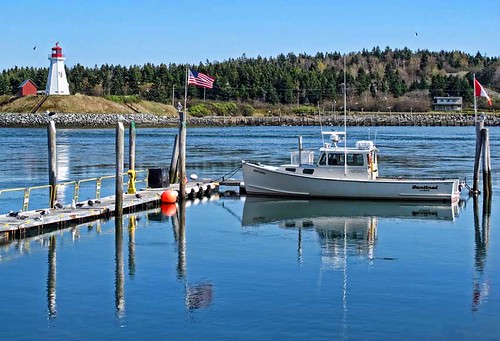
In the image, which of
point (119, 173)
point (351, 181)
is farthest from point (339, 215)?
point (119, 173)

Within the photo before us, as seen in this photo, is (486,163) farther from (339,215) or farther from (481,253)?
(481,253)

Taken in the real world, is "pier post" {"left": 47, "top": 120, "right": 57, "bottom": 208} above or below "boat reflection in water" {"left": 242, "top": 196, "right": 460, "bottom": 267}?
above

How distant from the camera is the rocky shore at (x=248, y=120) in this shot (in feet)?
495

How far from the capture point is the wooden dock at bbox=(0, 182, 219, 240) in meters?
27.9

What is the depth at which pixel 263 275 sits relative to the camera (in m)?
23.4

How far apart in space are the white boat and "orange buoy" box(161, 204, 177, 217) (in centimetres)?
487

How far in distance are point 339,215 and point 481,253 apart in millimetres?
8527

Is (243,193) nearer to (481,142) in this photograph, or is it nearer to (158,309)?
(481,142)

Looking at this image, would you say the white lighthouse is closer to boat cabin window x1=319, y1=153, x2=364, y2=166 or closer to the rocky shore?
the rocky shore

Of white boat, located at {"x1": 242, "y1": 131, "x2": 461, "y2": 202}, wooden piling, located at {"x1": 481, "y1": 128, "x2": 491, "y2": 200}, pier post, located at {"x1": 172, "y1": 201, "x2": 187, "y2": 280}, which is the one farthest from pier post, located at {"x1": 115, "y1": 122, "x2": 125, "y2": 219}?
wooden piling, located at {"x1": 481, "y1": 128, "x2": 491, "y2": 200}

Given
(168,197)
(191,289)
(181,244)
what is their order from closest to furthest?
(191,289) < (181,244) < (168,197)

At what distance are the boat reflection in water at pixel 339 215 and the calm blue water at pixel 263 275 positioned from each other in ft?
0.23

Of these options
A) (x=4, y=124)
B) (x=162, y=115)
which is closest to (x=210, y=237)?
(x=4, y=124)

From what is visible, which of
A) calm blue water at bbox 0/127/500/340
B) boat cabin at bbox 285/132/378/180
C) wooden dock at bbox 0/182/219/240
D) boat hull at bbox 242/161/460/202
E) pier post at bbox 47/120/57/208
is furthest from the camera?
boat hull at bbox 242/161/460/202
